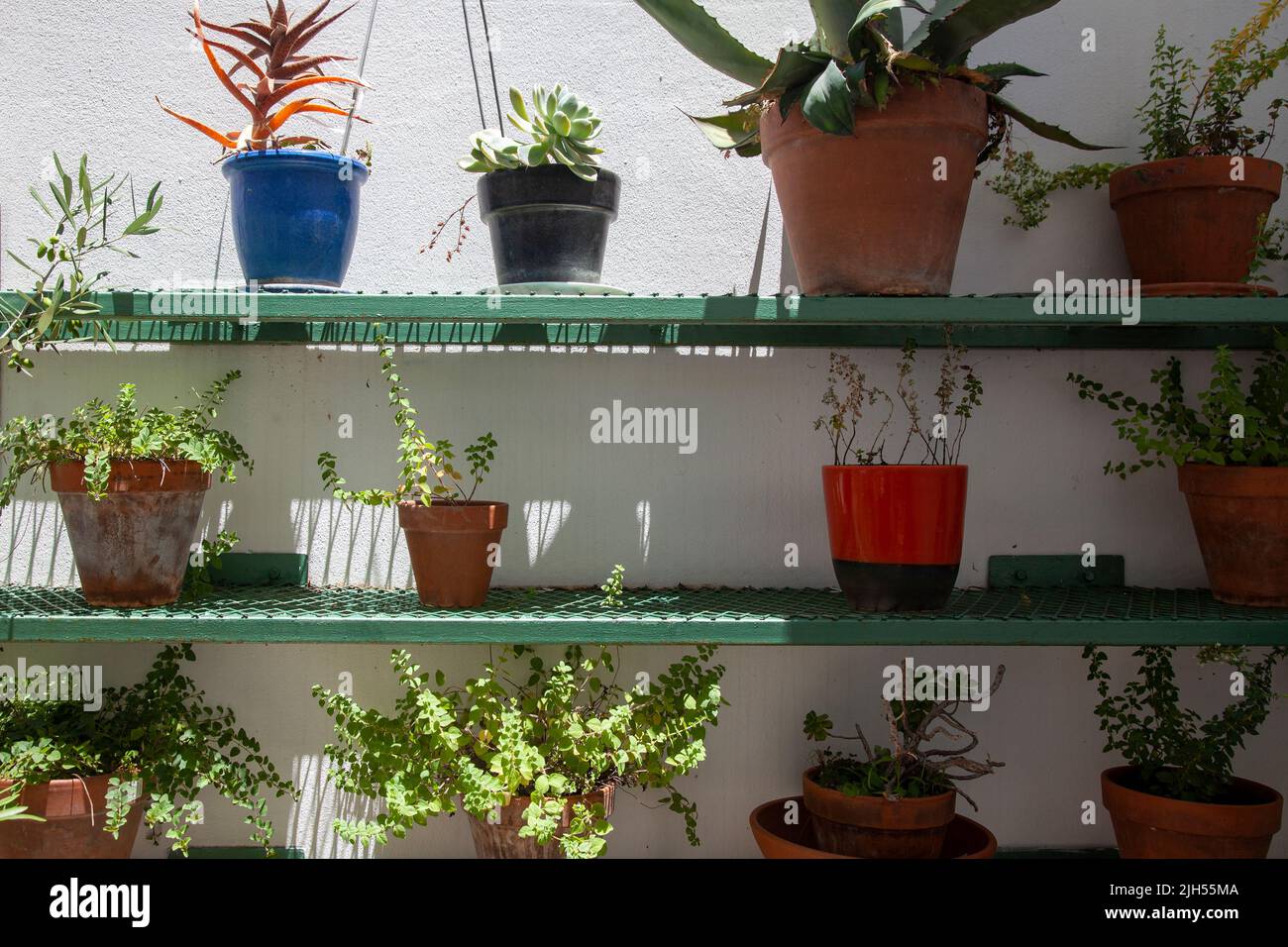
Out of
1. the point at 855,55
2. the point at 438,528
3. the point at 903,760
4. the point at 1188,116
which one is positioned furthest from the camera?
the point at 1188,116

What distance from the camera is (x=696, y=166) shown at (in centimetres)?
189

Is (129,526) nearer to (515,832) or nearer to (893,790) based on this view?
(515,832)

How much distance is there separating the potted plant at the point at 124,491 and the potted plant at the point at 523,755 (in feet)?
1.11

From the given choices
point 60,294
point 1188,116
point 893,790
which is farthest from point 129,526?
point 1188,116

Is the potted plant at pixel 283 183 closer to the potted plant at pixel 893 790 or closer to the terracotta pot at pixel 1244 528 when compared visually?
the potted plant at pixel 893 790

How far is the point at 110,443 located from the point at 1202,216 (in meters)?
1.86

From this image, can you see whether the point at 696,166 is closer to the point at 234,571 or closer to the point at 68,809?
the point at 234,571

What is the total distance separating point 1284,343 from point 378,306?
60.1 inches

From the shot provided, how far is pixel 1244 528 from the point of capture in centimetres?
162

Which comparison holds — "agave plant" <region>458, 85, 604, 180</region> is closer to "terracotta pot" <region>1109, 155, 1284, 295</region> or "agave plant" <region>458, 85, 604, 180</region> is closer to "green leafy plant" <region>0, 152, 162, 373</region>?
"green leafy plant" <region>0, 152, 162, 373</region>

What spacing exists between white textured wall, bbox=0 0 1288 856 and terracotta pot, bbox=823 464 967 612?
0.33m

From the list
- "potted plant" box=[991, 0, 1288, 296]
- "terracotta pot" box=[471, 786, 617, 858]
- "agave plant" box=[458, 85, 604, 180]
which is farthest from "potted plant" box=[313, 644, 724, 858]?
"potted plant" box=[991, 0, 1288, 296]

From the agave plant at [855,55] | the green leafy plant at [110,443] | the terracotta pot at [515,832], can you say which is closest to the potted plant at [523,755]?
the terracotta pot at [515,832]

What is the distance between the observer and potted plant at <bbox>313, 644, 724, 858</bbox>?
5.07 feet
